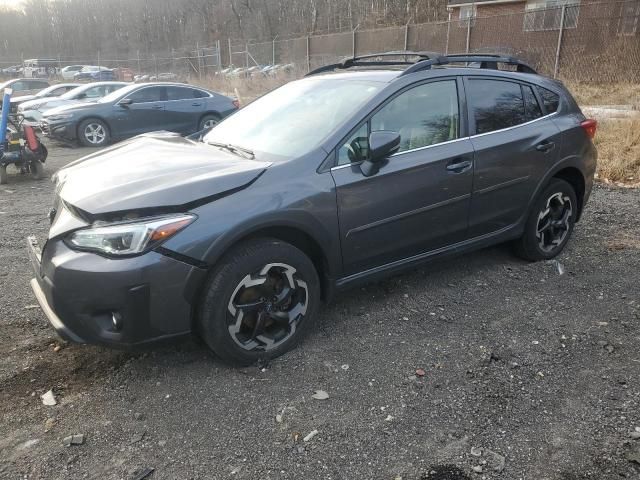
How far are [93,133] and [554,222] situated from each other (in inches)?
424

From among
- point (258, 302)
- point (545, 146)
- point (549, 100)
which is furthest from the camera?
point (549, 100)

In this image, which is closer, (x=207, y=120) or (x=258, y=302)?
(x=258, y=302)

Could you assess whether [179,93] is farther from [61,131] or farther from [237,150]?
[237,150]

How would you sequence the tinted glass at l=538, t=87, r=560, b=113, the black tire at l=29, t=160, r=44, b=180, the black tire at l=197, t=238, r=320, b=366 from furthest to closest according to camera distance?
the black tire at l=29, t=160, r=44, b=180 < the tinted glass at l=538, t=87, r=560, b=113 < the black tire at l=197, t=238, r=320, b=366

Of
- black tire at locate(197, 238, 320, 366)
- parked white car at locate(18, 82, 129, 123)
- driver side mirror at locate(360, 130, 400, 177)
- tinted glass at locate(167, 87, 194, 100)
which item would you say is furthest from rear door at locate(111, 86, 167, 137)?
black tire at locate(197, 238, 320, 366)

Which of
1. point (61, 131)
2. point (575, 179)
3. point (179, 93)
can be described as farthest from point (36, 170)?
point (575, 179)

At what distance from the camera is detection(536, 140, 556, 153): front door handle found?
4.19m

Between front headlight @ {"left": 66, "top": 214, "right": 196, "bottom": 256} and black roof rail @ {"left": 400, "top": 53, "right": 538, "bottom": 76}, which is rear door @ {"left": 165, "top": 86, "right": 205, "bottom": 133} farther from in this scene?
front headlight @ {"left": 66, "top": 214, "right": 196, "bottom": 256}

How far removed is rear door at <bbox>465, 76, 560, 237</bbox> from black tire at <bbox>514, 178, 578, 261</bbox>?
0.72ft

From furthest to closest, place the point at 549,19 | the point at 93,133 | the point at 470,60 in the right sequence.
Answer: the point at 549,19, the point at 93,133, the point at 470,60

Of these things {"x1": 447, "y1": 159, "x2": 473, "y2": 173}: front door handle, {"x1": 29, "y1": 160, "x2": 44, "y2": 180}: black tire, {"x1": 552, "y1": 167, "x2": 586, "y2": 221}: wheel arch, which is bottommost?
{"x1": 29, "y1": 160, "x2": 44, "y2": 180}: black tire

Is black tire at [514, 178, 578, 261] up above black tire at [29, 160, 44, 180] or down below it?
above

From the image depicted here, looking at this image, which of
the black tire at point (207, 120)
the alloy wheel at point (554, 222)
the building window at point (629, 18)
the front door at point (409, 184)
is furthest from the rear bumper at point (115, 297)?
the building window at point (629, 18)

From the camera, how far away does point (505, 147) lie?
396cm
